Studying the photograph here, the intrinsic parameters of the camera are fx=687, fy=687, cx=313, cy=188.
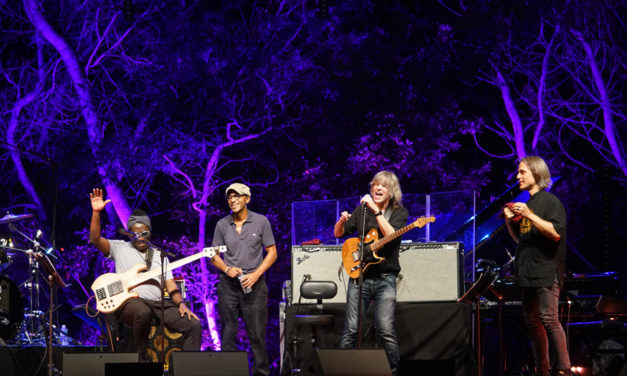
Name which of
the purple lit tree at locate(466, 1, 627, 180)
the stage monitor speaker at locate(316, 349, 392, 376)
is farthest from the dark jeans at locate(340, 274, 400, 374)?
the purple lit tree at locate(466, 1, 627, 180)

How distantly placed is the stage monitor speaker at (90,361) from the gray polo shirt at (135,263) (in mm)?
1906

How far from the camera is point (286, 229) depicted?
13.9 metres

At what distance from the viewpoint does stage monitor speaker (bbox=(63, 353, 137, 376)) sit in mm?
5156

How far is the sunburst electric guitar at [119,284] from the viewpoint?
691 cm

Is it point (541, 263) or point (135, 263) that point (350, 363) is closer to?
point (541, 263)

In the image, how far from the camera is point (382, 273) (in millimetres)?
6309

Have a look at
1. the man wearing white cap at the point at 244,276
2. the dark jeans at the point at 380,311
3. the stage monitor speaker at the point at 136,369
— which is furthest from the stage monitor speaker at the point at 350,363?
the man wearing white cap at the point at 244,276

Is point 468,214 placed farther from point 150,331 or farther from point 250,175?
point 250,175

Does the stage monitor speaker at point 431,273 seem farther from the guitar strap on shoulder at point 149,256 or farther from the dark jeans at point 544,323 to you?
the guitar strap on shoulder at point 149,256

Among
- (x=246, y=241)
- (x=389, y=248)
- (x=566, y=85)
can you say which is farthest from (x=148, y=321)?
(x=566, y=85)

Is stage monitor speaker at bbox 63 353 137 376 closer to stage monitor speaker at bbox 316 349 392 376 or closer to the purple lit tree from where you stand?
stage monitor speaker at bbox 316 349 392 376

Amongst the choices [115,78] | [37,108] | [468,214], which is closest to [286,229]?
[115,78]

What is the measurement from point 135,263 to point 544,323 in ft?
13.5

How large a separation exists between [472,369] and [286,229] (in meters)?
7.32
